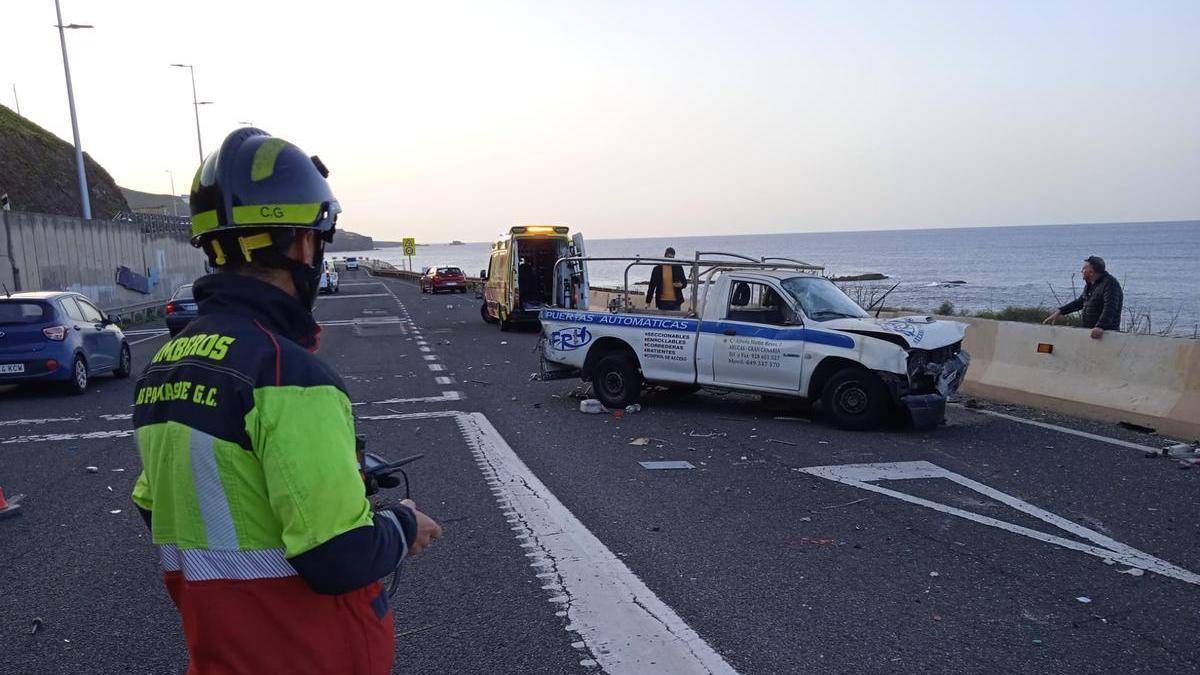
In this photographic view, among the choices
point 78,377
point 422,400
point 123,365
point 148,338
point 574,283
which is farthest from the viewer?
point 148,338

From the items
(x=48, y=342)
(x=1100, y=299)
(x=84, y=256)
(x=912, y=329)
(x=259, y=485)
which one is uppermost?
(x=259, y=485)

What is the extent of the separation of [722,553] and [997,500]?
2578 millimetres

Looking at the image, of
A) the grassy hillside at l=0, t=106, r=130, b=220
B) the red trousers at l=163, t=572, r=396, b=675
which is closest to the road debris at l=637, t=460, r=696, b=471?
the red trousers at l=163, t=572, r=396, b=675

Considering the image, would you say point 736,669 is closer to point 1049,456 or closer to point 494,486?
point 494,486

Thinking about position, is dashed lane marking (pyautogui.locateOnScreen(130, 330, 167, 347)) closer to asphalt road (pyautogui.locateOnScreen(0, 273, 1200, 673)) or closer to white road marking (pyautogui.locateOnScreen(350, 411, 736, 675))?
asphalt road (pyautogui.locateOnScreen(0, 273, 1200, 673))

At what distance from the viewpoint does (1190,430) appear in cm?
903

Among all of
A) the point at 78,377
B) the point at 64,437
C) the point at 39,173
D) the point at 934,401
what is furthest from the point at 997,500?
the point at 39,173

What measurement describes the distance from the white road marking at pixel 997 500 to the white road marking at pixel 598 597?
256 centimetres

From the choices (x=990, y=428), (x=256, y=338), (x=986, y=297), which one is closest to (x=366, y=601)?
(x=256, y=338)

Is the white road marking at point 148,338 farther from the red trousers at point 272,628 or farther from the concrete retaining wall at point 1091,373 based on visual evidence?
the red trousers at point 272,628

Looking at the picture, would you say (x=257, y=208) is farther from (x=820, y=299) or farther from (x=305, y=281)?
(x=820, y=299)

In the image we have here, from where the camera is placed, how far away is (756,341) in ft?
33.7

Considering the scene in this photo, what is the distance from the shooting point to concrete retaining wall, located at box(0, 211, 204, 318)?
25547mm

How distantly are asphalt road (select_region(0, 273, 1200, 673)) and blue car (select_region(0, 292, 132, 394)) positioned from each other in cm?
315
